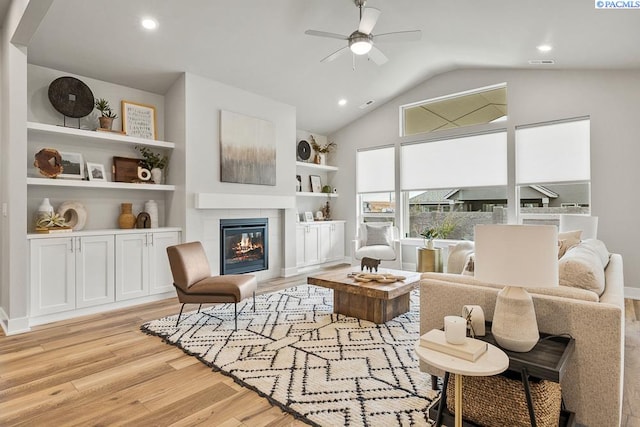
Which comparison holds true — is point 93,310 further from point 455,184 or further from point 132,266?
point 455,184

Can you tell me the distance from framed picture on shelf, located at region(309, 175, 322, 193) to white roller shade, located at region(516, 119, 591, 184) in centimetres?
359

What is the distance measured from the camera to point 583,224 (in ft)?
12.9

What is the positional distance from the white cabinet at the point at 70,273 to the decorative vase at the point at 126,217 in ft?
1.45

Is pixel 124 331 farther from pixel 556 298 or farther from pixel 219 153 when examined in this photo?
pixel 556 298

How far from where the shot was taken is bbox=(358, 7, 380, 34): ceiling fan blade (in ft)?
9.96

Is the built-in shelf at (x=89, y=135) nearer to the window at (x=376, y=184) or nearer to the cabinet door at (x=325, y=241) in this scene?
the cabinet door at (x=325, y=241)

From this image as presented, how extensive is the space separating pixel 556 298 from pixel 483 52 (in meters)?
4.07

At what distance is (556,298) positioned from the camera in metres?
1.71

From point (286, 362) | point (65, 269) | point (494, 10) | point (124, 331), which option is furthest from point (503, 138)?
point (65, 269)

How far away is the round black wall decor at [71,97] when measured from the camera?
12.6ft

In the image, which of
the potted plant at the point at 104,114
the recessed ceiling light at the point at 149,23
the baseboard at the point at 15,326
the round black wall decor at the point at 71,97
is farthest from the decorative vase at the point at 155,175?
the baseboard at the point at 15,326

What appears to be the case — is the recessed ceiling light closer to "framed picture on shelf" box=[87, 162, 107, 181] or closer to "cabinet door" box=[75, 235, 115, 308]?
"framed picture on shelf" box=[87, 162, 107, 181]

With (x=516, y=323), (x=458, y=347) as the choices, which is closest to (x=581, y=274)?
(x=516, y=323)

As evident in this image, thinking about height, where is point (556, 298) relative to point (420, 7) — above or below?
below
